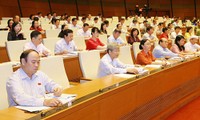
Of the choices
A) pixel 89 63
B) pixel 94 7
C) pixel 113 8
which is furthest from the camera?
pixel 113 8

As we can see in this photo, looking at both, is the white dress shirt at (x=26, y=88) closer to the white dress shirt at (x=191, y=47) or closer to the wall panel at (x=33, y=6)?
the white dress shirt at (x=191, y=47)

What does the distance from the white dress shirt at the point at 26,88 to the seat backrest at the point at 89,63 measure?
811 mm

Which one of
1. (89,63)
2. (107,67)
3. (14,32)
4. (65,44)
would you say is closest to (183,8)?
(65,44)

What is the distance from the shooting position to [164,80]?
273 centimetres

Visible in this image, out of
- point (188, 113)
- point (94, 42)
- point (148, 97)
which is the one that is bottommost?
point (188, 113)

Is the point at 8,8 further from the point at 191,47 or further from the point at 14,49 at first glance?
the point at 191,47

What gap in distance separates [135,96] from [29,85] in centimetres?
87

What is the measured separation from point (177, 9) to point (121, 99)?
1209 centimetres

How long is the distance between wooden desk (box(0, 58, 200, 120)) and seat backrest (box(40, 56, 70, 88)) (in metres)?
0.56

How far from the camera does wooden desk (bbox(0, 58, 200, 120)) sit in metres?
1.71

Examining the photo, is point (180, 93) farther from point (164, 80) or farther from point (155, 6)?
point (155, 6)

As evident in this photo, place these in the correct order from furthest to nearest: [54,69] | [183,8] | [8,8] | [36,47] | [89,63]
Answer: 1. [183,8]
2. [8,8]
3. [36,47]
4. [89,63]
5. [54,69]

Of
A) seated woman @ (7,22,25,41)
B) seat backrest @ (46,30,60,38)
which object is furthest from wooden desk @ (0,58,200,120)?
seat backrest @ (46,30,60,38)

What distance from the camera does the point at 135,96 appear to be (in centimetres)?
230
